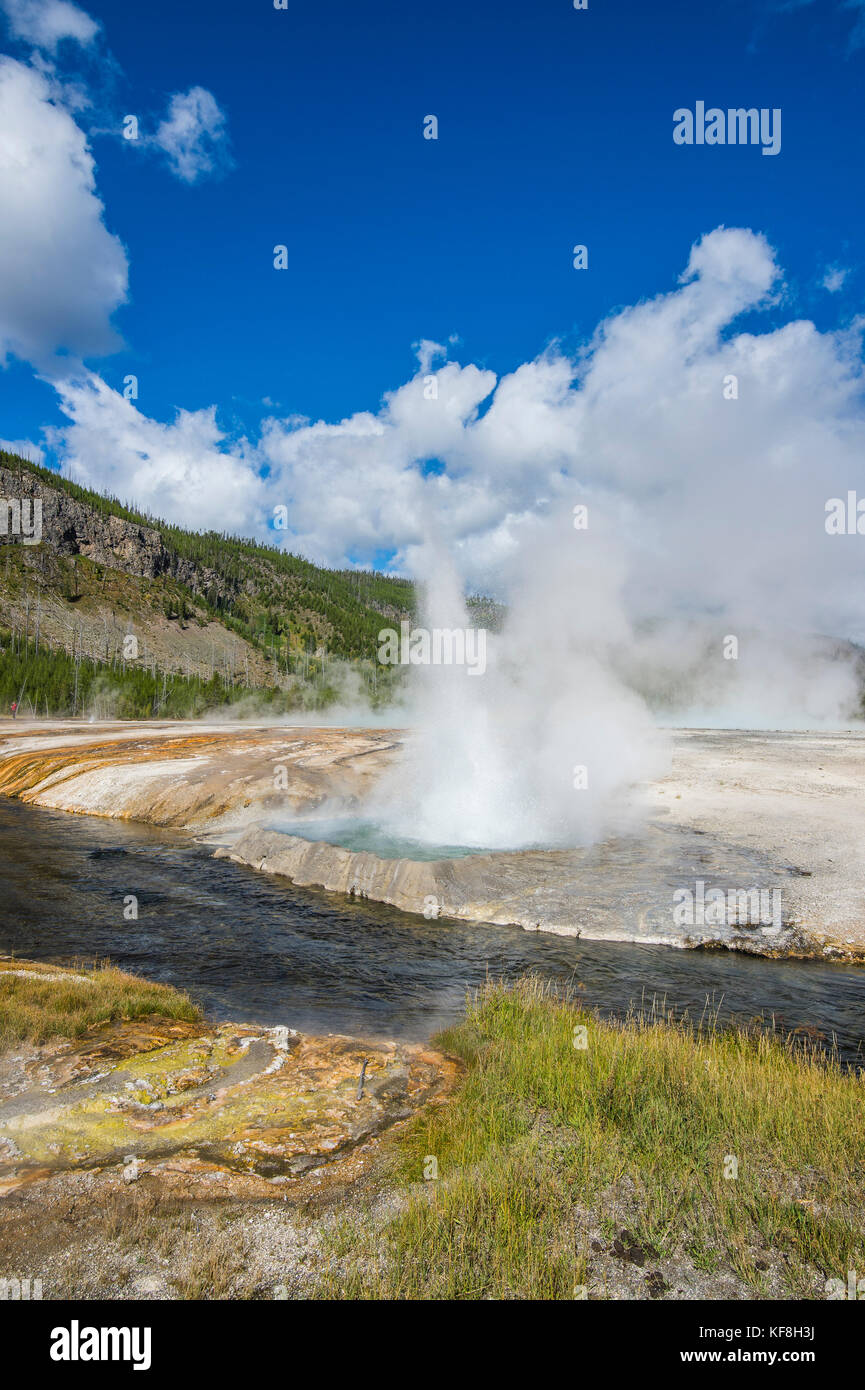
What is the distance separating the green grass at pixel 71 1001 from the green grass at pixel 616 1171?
494 centimetres

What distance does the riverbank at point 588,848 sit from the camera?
15062 mm

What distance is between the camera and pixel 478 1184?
5.48 m

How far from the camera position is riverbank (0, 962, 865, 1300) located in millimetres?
4605

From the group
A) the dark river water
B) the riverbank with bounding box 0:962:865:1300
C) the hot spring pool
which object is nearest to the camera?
the riverbank with bounding box 0:962:865:1300

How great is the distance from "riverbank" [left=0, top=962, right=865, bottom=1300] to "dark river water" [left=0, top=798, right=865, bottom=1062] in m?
2.72

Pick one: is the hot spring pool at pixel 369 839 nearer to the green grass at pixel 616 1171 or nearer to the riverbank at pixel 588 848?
the riverbank at pixel 588 848

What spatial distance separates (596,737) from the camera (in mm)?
30719

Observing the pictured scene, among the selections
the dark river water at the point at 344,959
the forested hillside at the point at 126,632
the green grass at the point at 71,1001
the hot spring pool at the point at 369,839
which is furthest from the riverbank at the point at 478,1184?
the forested hillside at the point at 126,632

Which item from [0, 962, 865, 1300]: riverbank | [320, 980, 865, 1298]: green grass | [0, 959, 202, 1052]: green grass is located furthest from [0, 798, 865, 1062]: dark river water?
[320, 980, 865, 1298]: green grass

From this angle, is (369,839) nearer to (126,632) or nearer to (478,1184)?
(478,1184)

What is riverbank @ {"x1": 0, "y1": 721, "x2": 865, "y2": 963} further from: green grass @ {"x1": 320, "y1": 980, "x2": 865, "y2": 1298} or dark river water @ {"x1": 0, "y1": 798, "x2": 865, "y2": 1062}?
green grass @ {"x1": 320, "y1": 980, "x2": 865, "y2": 1298}

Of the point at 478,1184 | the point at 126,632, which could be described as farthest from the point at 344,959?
the point at 126,632
